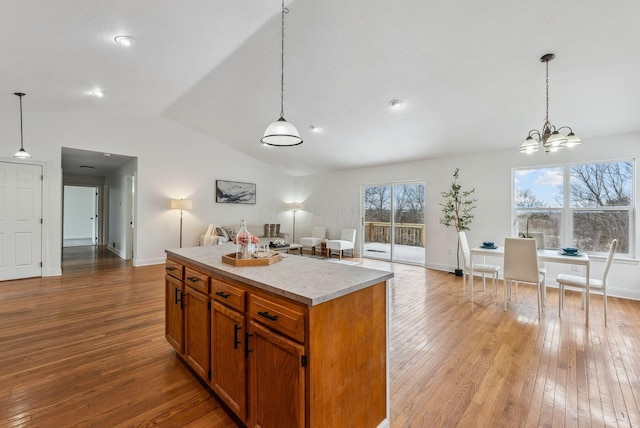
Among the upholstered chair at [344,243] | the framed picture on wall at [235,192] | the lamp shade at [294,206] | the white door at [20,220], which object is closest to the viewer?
the white door at [20,220]

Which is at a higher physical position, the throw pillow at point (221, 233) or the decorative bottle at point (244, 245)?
the decorative bottle at point (244, 245)

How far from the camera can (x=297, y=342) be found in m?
1.25

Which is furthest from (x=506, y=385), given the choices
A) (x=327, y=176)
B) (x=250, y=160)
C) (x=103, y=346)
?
(x=250, y=160)

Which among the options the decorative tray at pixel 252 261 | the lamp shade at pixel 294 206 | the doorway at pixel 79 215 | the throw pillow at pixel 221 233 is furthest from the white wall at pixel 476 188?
the doorway at pixel 79 215

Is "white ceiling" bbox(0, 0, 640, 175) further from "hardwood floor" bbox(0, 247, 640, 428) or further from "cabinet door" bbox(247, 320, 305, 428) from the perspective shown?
"cabinet door" bbox(247, 320, 305, 428)

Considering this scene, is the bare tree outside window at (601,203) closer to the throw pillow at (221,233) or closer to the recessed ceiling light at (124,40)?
the recessed ceiling light at (124,40)

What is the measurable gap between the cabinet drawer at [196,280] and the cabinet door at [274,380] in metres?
0.56

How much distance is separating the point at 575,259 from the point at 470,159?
2.84 metres

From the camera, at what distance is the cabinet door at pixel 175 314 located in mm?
2189

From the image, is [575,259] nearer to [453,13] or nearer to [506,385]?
[506,385]

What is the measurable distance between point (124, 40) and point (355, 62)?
8.41 ft

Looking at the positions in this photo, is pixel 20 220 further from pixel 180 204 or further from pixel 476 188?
pixel 476 188

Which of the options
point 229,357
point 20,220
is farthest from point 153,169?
point 229,357

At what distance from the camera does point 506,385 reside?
2059 millimetres
